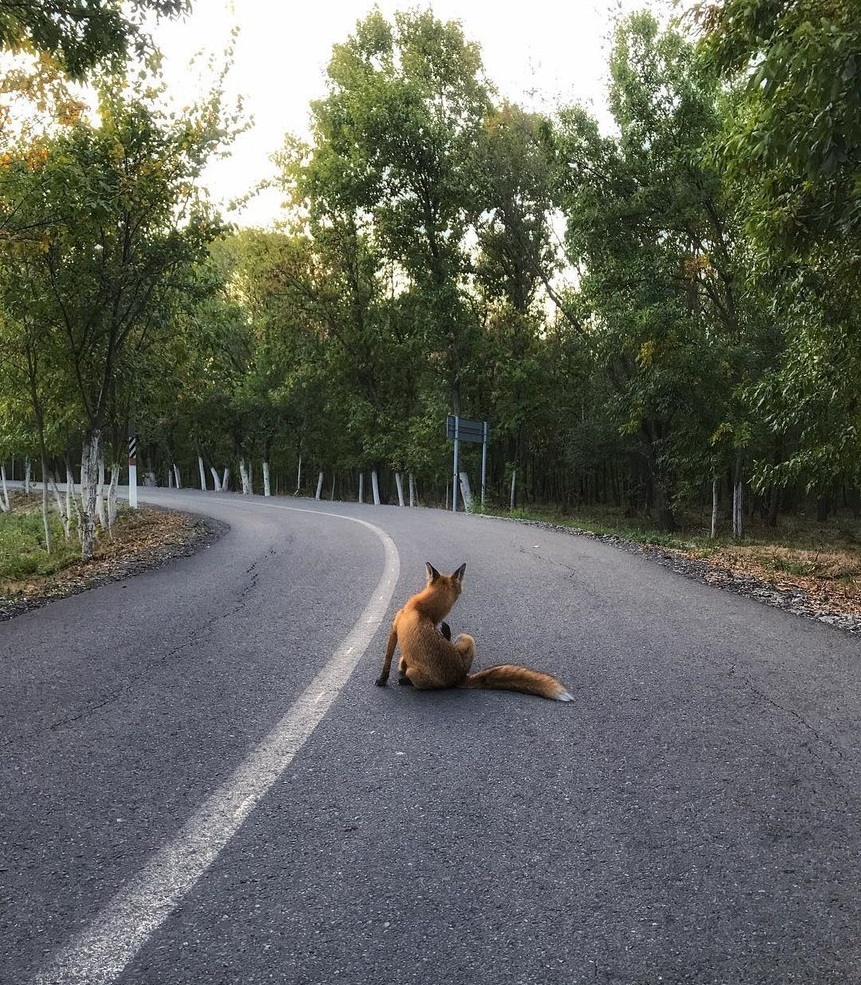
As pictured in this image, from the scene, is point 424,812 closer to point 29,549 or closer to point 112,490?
point 112,490

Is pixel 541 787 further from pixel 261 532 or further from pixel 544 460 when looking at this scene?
pixel 544 460

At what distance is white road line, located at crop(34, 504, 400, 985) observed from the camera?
1995 millimetres

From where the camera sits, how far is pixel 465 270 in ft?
102

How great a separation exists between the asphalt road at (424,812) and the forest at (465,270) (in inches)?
153

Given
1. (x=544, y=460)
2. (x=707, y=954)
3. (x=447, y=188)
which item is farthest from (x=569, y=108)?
(x=544, y=460)

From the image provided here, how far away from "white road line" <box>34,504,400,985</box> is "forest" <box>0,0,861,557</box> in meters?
5.06

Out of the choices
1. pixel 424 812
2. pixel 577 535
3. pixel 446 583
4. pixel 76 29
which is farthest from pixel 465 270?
pixel 424 812

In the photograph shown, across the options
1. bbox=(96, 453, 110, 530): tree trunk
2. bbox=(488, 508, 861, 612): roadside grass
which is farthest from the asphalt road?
bbox=(96, 453, 110, 530): tree trunk

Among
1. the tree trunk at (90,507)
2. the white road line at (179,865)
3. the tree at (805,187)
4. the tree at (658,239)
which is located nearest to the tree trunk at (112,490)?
the tree trunk at (90,507)

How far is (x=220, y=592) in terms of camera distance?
8.23 metres

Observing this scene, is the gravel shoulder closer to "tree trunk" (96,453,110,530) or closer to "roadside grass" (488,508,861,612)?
"roadside grass" (488,508,861,612)

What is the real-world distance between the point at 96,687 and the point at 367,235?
3272 cm

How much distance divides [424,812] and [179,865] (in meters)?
0.96

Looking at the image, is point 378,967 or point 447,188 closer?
point 378,967
